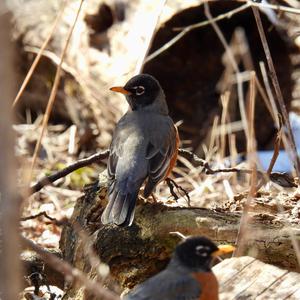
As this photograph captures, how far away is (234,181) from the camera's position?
5551 millimetres

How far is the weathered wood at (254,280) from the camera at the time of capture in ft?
8.70

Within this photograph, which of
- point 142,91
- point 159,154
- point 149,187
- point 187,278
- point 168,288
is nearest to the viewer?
point 168,288

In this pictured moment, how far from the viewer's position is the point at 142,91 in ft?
Result: 14.8

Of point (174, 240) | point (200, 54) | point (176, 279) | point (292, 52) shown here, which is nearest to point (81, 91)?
point (200, 54)

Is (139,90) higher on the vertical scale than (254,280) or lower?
higher

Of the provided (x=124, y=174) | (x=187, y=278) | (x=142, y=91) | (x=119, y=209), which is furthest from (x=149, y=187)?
(x=187, y=278)

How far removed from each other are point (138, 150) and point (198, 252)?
145cm

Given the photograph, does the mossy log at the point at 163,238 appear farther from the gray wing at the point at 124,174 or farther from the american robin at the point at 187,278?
the american robin at the point at 187,278

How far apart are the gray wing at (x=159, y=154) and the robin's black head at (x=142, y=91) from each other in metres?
0.35

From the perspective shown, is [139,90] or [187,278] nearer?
[187,278]

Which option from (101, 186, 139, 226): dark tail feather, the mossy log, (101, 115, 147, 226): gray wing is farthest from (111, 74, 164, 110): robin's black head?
the mossy log

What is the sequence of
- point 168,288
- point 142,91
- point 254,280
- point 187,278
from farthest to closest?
point 142,91 < point 254,280 < point 187,278 < point 168,288

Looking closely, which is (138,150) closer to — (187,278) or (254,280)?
(254,280)

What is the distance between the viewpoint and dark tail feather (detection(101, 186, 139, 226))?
3203 millimetres
